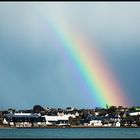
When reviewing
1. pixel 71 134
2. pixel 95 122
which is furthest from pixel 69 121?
pixel 71 134

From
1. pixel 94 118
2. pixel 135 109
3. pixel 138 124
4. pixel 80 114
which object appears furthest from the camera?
pixel 135 109

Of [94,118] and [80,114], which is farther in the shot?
[80,114]

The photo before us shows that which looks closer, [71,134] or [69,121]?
[71,134]

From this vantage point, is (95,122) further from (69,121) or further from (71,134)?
(71,134)

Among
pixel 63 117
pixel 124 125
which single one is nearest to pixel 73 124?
pixel 63 117

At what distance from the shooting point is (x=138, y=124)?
136875 millimetres

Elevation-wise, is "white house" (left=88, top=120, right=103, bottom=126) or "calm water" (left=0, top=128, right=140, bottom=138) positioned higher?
"white house" (left=88, top=120, right=103, bottom=126)

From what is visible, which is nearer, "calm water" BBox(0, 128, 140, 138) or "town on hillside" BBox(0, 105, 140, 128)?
"calm water" BBox(0, 128, 140, 138)

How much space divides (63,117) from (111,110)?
21.0m

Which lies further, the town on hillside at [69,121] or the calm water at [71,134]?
the town on hillside at [69,121]

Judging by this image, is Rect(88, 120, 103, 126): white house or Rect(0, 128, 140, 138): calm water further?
Rect(88, 120, 103, 126): white house

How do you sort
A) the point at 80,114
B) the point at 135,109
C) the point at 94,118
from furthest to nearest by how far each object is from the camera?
1. the point at 135,109
2. the point at 80,114
3. the point at 94,118

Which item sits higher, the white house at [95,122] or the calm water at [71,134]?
the white house at [95,122]

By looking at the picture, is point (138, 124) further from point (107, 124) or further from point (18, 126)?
point (18, 126)
